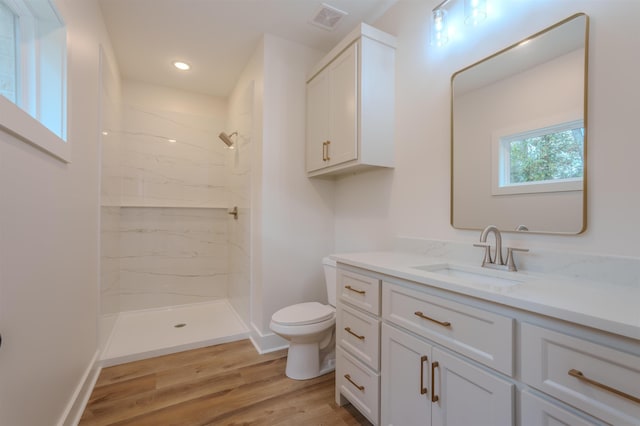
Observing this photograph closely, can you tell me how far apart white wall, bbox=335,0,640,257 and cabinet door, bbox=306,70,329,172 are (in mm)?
350

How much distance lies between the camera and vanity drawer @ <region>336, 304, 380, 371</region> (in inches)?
53.2

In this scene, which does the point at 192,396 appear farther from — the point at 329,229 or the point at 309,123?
the point at 309,123

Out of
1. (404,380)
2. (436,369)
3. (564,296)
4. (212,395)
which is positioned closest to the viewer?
(564,296)

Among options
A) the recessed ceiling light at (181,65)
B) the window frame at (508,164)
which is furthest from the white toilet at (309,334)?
the recessed ceiling light at (181,65)

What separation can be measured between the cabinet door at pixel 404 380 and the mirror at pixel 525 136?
710 mm

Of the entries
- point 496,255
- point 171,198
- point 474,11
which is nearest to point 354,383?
point 496,255

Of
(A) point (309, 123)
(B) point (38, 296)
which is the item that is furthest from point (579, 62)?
(B) point (38, 296)

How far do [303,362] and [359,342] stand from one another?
0.67 m

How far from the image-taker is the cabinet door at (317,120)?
7.19 feet

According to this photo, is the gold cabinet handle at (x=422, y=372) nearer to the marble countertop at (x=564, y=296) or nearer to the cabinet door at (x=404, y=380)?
the cabinet door at (x=404, y=380)

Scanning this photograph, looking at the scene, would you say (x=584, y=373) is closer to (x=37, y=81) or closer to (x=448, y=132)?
(x=448, y=132)

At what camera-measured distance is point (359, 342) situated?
1468 mm

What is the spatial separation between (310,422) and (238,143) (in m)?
2.56

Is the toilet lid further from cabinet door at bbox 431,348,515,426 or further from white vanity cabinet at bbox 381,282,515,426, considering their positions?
cabinet door at bbox 431,348,515,426
